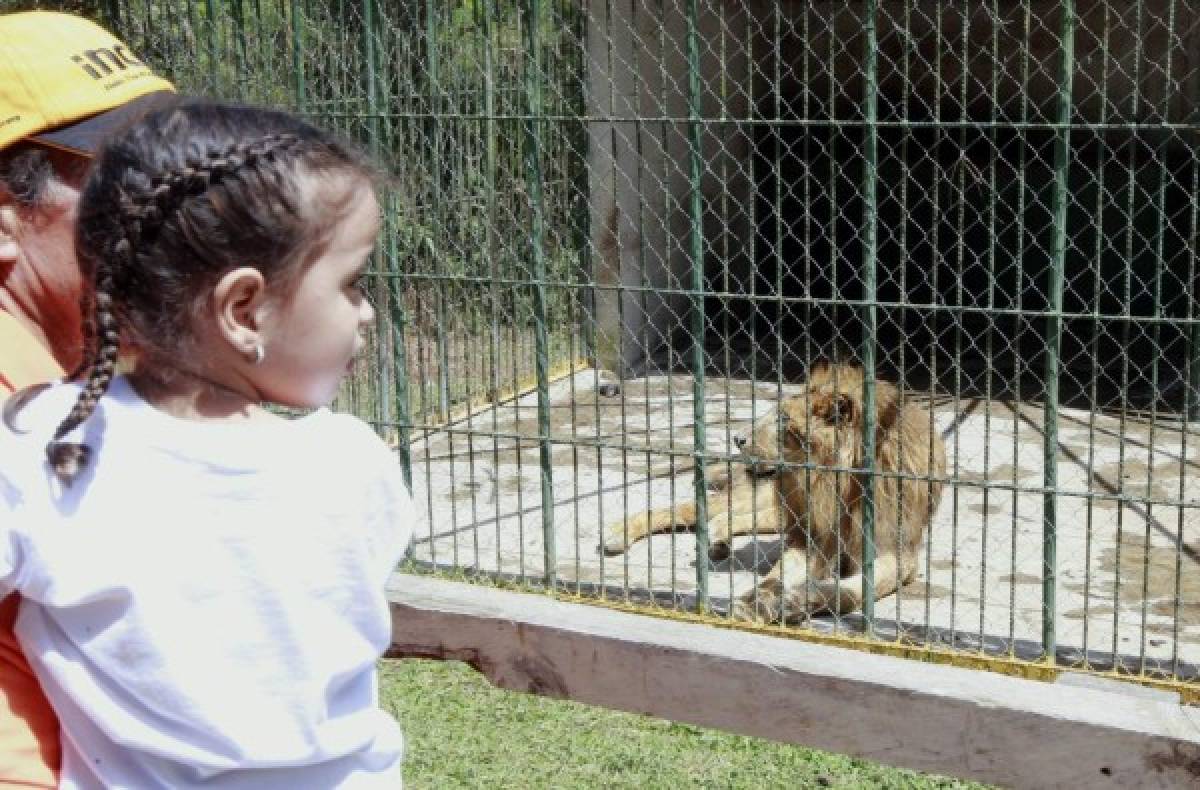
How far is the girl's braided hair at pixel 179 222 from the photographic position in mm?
1437

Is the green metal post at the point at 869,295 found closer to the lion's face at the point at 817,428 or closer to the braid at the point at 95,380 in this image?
the lion's face at the point at 817,428

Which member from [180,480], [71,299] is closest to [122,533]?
[180,480]

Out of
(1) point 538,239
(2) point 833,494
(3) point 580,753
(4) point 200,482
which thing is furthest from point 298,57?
(4) point 200,482

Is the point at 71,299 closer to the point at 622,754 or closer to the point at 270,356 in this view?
the point at 270,356

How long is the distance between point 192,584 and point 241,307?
0.27 metres

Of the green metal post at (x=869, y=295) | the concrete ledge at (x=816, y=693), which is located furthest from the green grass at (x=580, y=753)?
the green metal post at (x=869, y=295)

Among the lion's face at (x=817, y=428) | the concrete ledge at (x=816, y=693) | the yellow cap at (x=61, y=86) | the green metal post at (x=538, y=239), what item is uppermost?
the yellow cap at (x=61, y=86)

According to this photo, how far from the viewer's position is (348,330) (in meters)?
1.54

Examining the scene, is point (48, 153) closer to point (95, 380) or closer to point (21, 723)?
point (95, 380)

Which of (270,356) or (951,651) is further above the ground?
(270,356)

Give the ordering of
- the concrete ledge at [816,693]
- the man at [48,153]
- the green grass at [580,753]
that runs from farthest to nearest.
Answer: the green grass at [580,753] → the concrete ledge at [816,693] → the man at [48,153]

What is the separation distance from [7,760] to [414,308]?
5232 mm

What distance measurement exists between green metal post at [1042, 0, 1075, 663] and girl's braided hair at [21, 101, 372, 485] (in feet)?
12.4

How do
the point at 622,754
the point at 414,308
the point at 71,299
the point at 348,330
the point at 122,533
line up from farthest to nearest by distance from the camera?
the point at 414,308 < the point at 622,754 < the point at 71,299 < the point at 348,330 < the point at 122,533
